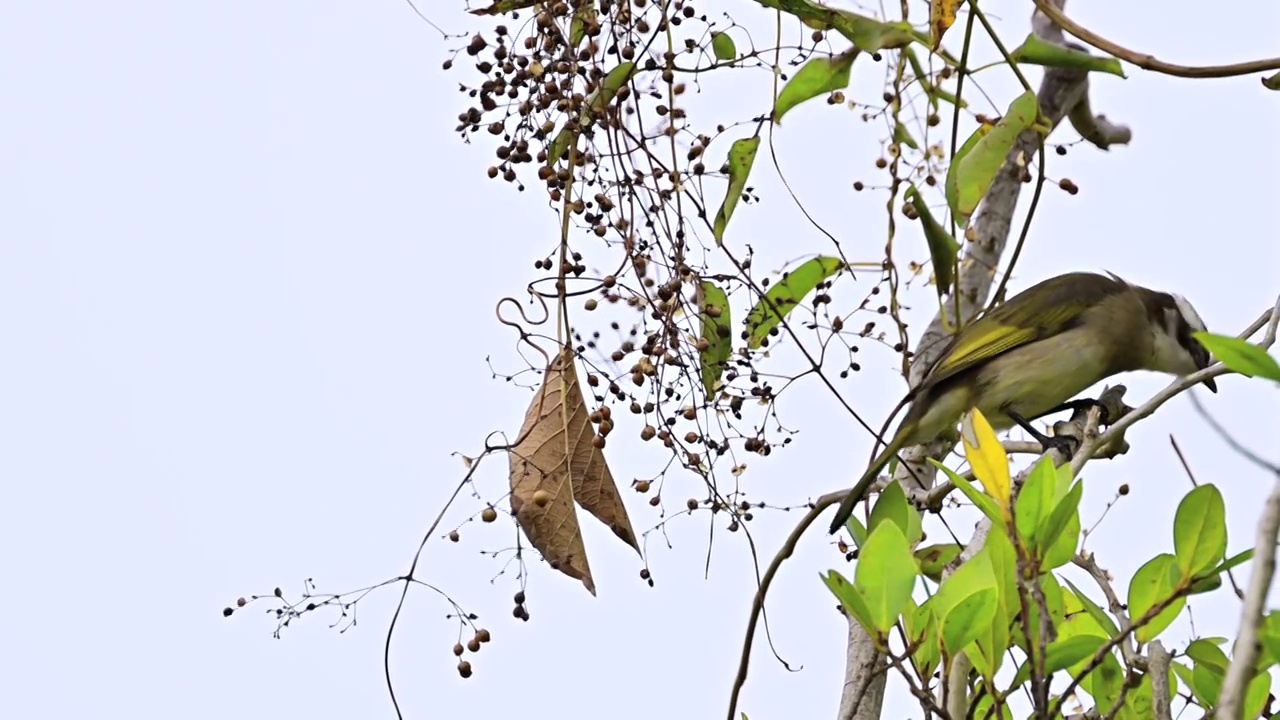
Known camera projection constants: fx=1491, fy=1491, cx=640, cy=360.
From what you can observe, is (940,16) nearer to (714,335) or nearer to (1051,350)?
(714,335)

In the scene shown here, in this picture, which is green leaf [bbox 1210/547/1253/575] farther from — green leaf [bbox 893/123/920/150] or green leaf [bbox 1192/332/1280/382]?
green leaf [bbox 893/123/920/150]

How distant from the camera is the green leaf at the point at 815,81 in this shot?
1938 mm

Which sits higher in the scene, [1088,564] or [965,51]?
[965,51]

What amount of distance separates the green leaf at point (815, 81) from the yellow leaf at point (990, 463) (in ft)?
2.42

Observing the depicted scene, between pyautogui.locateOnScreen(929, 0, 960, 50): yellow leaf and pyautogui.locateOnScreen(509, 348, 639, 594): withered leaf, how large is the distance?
2.00 ft

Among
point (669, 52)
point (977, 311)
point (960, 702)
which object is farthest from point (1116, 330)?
point (960, 702)

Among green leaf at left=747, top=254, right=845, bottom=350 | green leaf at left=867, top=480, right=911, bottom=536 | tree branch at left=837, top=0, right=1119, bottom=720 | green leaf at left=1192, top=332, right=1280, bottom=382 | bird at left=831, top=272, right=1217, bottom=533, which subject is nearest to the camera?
green leaf at left=1192, top=332, right=1280, bottom=382

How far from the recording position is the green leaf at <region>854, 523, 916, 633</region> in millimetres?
1252

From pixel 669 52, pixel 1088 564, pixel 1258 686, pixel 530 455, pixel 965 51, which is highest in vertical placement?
pixel 669 52

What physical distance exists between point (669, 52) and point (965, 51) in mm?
372

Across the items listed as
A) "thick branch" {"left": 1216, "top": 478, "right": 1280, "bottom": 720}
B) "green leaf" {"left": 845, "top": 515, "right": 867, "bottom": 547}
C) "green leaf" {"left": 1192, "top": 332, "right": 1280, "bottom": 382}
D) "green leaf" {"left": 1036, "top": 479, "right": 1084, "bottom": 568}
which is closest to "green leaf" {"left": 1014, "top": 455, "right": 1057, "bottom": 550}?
"green leaf" {"left": 1036, "top": 479, "right": 1084, "bottom": 568}

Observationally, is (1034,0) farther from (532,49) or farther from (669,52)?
(532,49)

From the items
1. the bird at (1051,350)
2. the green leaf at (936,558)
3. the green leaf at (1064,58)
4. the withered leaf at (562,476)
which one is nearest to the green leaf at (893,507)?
the green leaf at (936,558)

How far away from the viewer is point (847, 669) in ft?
6.27
